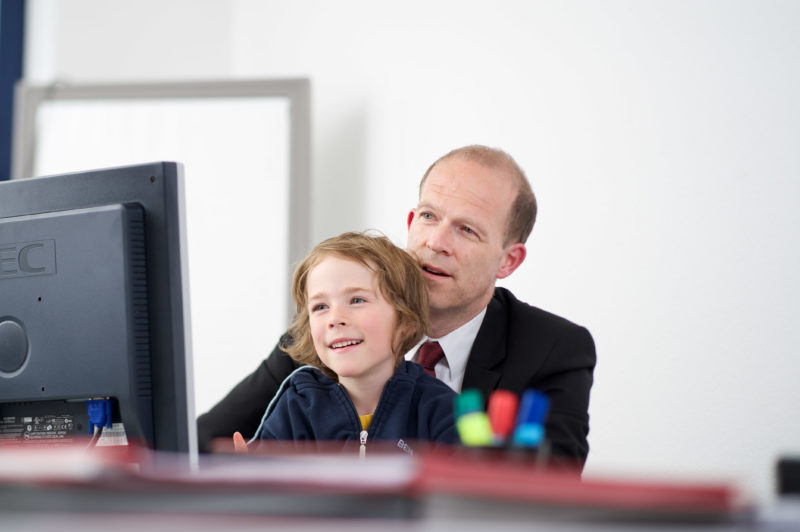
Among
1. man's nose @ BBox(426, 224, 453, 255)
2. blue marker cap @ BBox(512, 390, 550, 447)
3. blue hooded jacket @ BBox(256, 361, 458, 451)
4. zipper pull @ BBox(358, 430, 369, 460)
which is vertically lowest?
zipper pull @ BBox(358, 430, 369, 460)

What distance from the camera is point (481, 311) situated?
1686 millimetres

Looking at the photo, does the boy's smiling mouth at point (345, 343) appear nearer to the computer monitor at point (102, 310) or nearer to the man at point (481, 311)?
the man at point (481, 311)

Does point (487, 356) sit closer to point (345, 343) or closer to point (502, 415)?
point (345, 343)

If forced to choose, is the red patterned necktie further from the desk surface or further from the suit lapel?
the desk surface

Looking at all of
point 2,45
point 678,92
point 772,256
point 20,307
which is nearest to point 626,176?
point 678,92

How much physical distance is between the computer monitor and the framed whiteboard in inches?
68.7

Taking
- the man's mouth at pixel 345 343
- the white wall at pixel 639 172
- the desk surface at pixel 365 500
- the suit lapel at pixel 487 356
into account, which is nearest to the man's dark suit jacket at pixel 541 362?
the suit lapel at pixel 487 356

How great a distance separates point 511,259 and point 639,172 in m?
0.67

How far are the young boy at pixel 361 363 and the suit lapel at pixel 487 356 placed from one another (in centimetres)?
15

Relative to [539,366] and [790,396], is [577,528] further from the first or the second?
[790,396]

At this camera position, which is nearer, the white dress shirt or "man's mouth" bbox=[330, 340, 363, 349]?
"man's mouth" bbox=[330, 340, 363, 349]

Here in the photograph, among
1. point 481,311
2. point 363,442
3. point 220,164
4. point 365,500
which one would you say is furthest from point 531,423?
point 220,164

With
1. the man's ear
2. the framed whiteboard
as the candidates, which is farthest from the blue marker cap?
the framed whiteboard

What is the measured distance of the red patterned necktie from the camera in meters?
1.62
